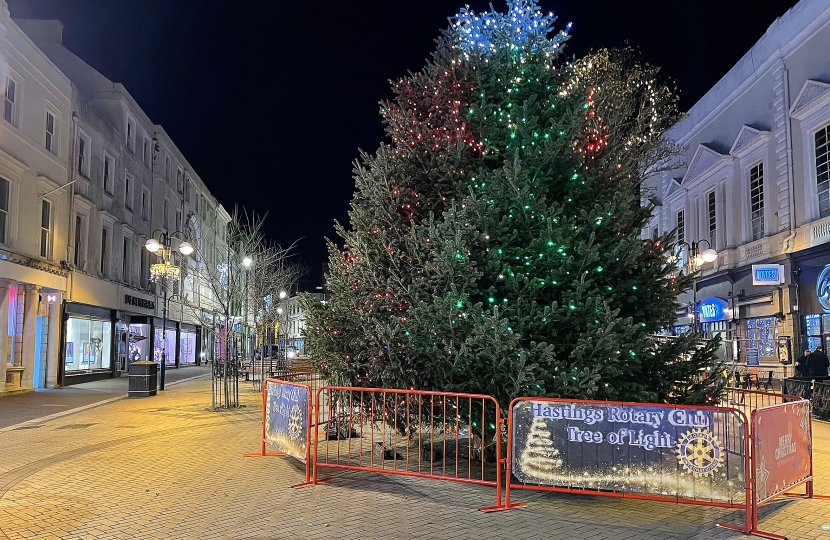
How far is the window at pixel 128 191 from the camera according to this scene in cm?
3073

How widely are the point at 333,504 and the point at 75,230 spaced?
21134mm

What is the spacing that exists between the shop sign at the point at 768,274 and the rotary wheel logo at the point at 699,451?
19.3 meters

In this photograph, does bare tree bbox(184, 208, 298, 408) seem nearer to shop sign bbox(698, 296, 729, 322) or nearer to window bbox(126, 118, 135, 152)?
window bbox(126, 118, 135, 152)

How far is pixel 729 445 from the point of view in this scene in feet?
20.2

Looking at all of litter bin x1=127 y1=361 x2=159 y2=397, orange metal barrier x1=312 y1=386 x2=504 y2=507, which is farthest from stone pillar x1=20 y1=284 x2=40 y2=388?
orange metal barrier x1=312 y1=386 x2=504 y2=507

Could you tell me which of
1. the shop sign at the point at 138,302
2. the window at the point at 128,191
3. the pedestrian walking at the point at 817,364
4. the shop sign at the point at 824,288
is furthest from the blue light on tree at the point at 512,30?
the window at the point at 128,191

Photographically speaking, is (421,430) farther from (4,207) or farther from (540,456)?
(4,207)

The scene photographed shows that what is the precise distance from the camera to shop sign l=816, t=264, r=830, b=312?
20594 millimetres

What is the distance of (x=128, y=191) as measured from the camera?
31250 mm

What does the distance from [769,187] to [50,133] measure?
25.7 meters

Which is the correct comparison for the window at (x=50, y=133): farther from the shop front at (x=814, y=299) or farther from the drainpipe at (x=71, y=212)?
the shop front at (x=814, y=299)

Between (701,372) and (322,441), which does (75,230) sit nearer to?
(322,441)

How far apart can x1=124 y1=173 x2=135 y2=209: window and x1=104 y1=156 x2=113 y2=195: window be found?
93.7 inches

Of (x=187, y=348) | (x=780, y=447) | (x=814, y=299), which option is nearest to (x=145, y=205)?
(x=187, y=348)
